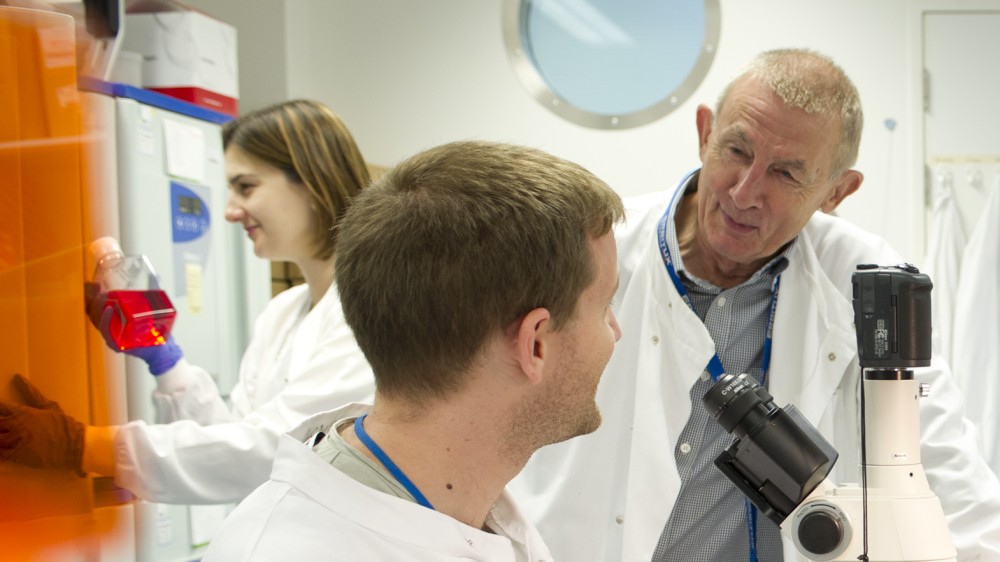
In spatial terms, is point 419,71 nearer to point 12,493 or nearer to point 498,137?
point 498,137

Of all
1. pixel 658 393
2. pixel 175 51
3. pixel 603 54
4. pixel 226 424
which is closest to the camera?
pixel 658 393

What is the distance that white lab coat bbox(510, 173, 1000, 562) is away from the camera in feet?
5.74

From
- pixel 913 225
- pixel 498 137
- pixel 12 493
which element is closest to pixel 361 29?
pixel 498 137

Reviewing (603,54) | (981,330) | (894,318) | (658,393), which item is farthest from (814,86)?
(603,54)

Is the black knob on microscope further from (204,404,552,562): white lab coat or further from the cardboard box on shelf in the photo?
the cardboard box on shelf

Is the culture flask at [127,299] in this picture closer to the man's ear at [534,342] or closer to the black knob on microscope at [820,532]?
the man's ear at [534,342]

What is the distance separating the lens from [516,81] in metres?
3.53

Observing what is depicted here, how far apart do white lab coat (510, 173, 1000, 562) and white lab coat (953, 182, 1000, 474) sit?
1.37m

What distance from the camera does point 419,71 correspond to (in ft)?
11.8

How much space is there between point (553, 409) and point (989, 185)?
264cm

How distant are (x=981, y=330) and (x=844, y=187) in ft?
4.94

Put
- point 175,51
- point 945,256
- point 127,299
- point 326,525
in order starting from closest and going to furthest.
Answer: point 326,525 → point 127,299 → point 175,51 → point 945,256

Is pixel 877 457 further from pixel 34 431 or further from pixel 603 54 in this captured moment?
pixel 603 54

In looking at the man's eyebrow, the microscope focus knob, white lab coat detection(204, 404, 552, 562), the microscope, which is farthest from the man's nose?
white lab coat detection(204, 404, 552, 562)
